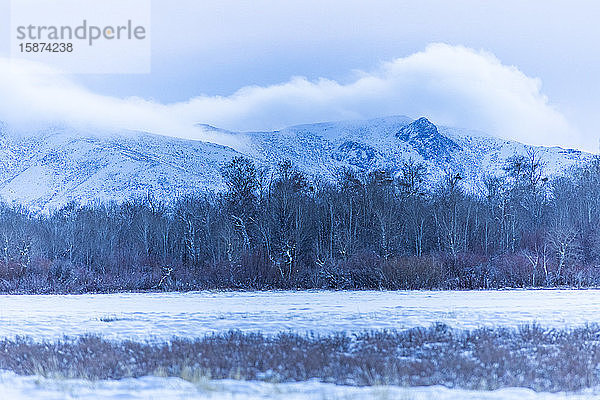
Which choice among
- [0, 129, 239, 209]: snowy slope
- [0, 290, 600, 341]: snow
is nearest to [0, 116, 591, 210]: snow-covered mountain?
[0, 129, 239, 209]: snowy slope

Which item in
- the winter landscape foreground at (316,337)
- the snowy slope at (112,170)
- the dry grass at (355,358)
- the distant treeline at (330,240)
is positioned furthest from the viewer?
the snowy slope at (112,170)

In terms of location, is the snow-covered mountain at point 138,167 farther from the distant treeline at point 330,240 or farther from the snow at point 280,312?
the snow at point 280,312

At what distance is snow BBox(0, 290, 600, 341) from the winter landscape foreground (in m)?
0.04

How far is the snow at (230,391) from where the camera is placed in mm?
9242

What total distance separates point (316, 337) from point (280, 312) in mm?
5932

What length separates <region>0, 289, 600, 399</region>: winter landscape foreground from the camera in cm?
979

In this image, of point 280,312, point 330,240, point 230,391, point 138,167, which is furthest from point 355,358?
point 138,167

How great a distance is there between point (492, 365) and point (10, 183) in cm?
18915

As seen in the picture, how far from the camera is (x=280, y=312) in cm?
2069

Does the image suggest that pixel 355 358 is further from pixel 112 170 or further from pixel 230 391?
pixel 112 170

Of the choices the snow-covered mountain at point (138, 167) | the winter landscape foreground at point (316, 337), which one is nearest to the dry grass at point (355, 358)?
the winter landscape foreground at point (316, 337)

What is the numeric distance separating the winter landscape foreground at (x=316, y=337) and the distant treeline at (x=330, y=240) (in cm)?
719

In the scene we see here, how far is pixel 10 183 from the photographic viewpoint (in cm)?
17888

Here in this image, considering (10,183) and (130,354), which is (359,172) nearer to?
(130,354)
